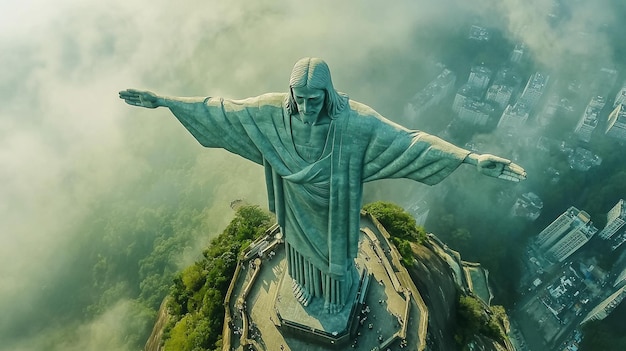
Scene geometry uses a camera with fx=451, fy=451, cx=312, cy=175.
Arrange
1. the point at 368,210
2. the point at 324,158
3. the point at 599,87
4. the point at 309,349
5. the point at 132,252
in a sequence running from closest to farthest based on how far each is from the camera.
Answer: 1. the point at 324,158
2. the point at 309,349
3. the point at 368,210
4. the point at 132,252
5. the point at 599,87

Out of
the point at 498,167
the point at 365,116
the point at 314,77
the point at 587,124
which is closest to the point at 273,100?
the point at 314,77

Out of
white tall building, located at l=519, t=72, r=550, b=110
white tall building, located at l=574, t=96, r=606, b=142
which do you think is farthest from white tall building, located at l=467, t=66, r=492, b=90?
white tall building, located at l=574, t=96, r=606, b=142

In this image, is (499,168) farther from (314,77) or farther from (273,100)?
(273,100)

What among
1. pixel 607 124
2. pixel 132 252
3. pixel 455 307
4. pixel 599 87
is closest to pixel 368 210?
pixel 455 307

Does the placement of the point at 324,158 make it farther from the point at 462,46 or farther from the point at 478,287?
the point at 462,46

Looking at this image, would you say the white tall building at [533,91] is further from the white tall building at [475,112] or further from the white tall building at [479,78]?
the white tall building at [479,78]

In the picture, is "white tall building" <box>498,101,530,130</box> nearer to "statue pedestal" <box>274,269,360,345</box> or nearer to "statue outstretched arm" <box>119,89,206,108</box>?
"statue pedestal" <box>274,269,360,345</box>

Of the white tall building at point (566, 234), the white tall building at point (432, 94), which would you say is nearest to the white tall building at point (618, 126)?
the white tall building at point (566, 234)

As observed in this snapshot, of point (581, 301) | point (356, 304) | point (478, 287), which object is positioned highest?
point (356, 304)
